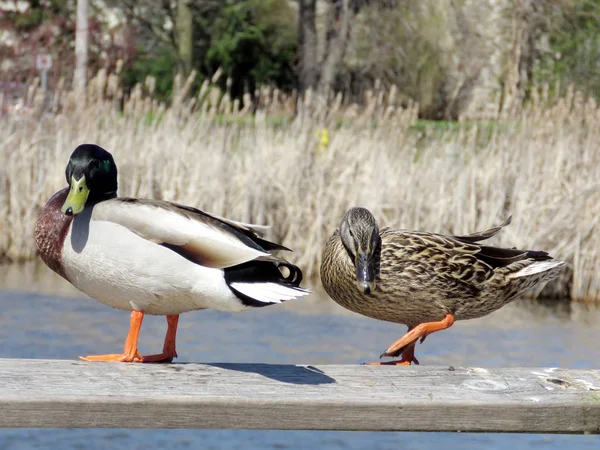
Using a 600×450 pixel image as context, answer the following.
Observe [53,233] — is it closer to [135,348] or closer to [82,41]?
[135,348]

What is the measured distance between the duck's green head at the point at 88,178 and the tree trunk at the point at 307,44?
77.4 ft

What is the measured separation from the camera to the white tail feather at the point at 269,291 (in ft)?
10.9

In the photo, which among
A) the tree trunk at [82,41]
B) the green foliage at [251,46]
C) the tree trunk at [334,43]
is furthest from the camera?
the green foliage at [251,46]

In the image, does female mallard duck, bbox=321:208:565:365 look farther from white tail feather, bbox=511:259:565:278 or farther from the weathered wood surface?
the weathered wood surface

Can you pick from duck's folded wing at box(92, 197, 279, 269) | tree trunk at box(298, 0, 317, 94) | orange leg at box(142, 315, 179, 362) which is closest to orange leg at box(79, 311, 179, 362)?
orange leg at box(142, 315, 179, 362)

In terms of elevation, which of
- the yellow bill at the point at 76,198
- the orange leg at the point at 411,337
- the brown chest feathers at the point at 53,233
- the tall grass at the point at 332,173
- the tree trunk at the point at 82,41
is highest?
the tree trunk at the point at 82,41

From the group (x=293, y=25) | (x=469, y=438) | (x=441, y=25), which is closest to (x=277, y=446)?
(x=469, y=438)

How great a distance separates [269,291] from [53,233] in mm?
760

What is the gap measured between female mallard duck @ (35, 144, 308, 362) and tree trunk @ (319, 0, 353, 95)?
2452cm

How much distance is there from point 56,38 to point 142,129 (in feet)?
59.2

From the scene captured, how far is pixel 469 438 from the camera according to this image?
186 inches

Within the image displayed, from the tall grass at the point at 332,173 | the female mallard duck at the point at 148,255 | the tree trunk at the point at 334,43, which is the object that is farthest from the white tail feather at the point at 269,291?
the tree trunk at the point at 334,43

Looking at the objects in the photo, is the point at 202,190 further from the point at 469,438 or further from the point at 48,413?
the point at 48,413

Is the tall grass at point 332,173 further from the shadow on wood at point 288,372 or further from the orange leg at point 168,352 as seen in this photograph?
the shadow on wood at point 288,372
